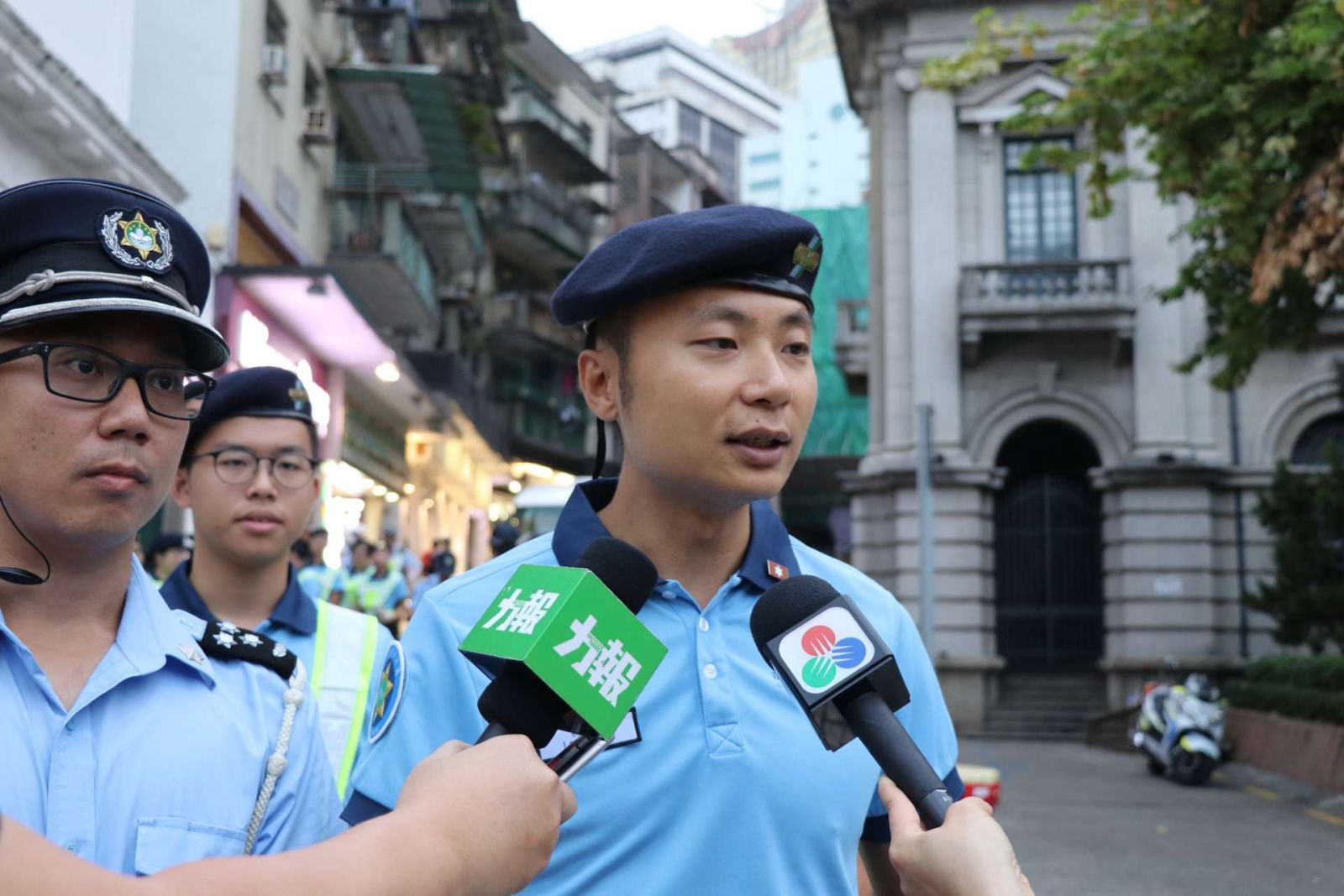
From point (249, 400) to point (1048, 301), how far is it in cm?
1933

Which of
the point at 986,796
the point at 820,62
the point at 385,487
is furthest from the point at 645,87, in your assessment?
the point at 986,796

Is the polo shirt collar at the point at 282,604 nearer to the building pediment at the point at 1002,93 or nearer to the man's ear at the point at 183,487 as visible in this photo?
the man's ear at the point at 183,487

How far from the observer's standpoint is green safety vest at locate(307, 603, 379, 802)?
13.6 ft

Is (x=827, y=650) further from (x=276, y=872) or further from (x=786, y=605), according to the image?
(x=276, y=872)

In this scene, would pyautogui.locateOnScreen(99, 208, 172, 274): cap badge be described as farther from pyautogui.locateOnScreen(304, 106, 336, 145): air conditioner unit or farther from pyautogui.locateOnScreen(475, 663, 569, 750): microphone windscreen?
A: pyautogui.locateOnScreen(304, 106, 336, 145): air conditioner unit

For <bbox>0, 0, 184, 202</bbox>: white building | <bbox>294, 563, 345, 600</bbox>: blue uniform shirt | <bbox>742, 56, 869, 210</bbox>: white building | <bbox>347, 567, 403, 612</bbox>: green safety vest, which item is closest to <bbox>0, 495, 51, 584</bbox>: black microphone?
<bbox>294, 563, 345, 600</bbox>: blue uniform shirt

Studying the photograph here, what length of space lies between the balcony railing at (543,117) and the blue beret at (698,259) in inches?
1617

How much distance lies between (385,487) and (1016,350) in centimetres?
1188

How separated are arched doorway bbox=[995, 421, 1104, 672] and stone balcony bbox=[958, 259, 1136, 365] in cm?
186

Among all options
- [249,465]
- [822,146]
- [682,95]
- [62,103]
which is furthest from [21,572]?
[682,95]

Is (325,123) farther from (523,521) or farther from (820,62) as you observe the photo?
(820,62)

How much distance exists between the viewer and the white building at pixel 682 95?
98.4 meters

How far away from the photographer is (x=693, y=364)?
2.45 metres

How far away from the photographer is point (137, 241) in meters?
2.07
